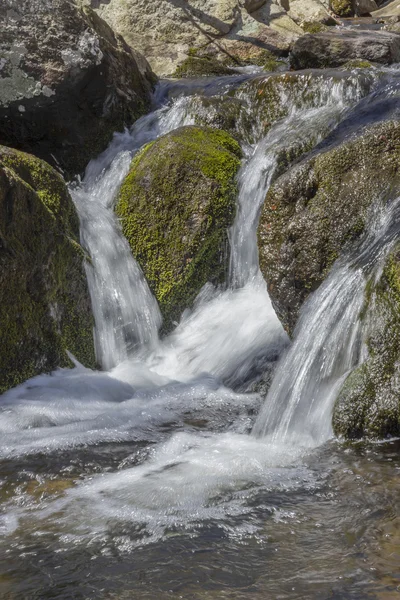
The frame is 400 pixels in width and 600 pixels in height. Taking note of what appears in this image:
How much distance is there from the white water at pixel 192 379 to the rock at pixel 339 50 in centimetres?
291

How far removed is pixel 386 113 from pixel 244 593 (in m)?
4.74

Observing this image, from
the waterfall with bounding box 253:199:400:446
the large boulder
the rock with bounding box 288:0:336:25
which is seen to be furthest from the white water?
the rock with bounding box 288:0:336:25

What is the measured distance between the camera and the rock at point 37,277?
16.1 feet

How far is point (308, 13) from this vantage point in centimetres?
1834

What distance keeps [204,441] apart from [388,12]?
2117 cm

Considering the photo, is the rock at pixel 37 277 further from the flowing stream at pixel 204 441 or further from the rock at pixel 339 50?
the rock at pixel 339 50

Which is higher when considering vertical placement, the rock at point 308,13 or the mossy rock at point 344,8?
the mossy rock at point 344,8

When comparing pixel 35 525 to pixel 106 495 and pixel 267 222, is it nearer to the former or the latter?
pixel 106 495

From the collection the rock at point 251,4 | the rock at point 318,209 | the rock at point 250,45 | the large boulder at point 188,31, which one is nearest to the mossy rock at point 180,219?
the rock at point 318,209

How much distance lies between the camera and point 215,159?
6738 millimetres

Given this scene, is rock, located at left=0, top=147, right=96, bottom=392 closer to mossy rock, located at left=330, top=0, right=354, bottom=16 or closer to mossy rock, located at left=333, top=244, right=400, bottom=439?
mossy rock, located at left=333, top=244, right=400, bottom=439

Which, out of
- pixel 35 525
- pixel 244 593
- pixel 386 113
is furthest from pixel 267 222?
pixel 244 593

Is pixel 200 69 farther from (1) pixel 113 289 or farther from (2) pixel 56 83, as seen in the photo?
(1) pixel 113 289

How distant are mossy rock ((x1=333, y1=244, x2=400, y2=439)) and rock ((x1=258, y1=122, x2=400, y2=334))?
840mm
